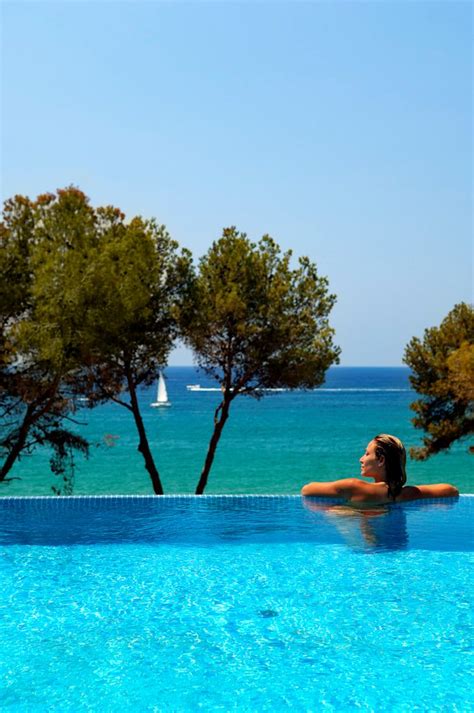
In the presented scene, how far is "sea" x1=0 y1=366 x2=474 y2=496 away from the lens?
37.9m

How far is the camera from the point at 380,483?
37.3 ft

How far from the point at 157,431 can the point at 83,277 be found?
63752mm

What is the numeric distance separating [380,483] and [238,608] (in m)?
4.44

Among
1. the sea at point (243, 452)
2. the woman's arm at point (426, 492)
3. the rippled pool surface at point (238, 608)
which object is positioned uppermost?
the woman's arm at point (426, 492)

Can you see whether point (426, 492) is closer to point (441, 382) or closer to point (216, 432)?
point (216, 432)

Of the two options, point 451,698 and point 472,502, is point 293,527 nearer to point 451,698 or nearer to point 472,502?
point 472,502

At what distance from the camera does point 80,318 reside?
16484 millimetres

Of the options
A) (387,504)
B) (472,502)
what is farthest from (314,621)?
(472,502)

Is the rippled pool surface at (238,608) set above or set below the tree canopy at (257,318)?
below

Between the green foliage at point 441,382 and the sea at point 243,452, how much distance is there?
149 centimetres

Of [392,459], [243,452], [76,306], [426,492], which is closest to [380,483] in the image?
[392,459]

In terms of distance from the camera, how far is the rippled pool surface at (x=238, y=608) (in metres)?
5.73

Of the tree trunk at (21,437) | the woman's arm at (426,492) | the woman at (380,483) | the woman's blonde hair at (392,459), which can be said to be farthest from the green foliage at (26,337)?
the woman's arm at (426,492)

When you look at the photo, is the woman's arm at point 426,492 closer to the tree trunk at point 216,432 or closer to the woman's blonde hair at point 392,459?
the woman's blonde hair at point 392,459
